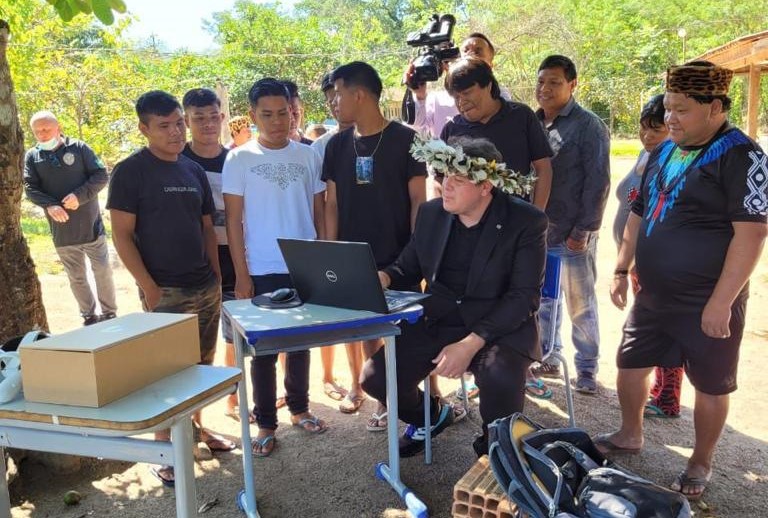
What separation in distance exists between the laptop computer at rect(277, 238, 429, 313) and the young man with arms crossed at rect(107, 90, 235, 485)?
0.75 metres

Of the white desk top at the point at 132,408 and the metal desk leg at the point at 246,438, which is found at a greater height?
the white desk top at the point at 132,408

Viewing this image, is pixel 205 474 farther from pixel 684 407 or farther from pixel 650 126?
pixel 650 126

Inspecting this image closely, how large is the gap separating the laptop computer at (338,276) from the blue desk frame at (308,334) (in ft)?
0.15

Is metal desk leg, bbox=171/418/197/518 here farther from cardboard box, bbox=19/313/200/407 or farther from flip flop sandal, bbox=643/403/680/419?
flip flop sandal, bbox=643/403/680/419

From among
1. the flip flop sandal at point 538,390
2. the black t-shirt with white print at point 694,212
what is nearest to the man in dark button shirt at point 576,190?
the flip flop sandal at point 538,390

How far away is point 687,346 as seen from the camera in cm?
290

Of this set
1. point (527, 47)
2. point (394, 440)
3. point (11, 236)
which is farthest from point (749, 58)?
point (527, 47)

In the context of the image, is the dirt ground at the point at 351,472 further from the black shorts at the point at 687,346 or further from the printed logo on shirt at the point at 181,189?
the printed logo on shirt at the point at 181,189

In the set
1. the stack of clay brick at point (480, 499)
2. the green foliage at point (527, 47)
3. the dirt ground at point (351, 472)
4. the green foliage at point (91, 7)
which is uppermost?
the green foliage at point (527, 47)

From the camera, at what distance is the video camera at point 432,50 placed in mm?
4426

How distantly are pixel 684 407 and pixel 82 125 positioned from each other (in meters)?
12.0

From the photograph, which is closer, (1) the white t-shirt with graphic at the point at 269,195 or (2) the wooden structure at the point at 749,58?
(1) the white t-shirt with graphic at the point at 269,195

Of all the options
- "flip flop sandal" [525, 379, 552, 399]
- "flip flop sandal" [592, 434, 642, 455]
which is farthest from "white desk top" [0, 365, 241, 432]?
"flip flop sandal" [525, 379, 552, 399]

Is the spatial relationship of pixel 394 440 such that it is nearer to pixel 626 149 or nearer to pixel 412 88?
pixel 412 88
